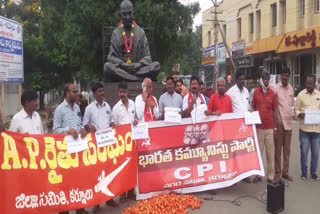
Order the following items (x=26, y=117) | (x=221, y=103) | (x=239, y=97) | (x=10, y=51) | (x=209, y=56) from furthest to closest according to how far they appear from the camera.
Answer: (x=209, y=56) → (x=10, y=51) → (x=239, y=97) → (x=221, y=103) → (x=26, y=117)

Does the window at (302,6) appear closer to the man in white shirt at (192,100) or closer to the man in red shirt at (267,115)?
the man in red shirt at (267,115)

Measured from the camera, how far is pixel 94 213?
191 inches

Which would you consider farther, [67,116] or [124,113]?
[124,113]

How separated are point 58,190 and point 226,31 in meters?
33.0

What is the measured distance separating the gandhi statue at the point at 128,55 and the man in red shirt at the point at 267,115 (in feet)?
11.1

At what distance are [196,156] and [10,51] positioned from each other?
7883 millimetres

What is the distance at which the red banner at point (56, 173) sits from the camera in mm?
3965

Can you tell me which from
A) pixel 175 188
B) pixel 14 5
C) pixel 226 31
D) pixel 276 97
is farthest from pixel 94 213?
pixel 14 5

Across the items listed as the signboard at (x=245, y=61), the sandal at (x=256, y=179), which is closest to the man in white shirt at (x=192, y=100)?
the sandal at (x=256, y=179)

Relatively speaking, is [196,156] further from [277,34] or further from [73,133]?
[277,34]

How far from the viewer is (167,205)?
4.65 meters

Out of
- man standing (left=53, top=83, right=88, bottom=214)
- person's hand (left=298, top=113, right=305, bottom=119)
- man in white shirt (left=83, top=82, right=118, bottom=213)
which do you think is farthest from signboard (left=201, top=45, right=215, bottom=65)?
man standing (left=53, top=83, right=88, bottom=214)

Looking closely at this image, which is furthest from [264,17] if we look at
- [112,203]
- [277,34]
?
[112,203]

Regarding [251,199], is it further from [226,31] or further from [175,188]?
[226,31]
